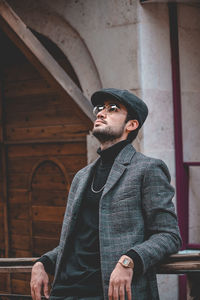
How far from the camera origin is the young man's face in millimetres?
2562

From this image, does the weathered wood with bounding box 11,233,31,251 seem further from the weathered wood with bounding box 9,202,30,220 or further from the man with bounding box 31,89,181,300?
the man with bounding box 31,89,181,300

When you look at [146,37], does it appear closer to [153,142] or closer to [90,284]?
[153,142]

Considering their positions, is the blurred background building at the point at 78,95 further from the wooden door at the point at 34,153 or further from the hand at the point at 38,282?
the hand at the point at 38,282

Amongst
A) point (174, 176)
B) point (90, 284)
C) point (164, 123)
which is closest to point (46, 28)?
point (164, 123)

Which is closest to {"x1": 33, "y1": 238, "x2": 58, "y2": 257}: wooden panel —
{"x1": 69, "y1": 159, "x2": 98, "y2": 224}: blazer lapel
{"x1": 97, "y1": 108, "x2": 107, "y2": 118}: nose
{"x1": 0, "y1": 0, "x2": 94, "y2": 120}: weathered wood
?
{"x1": 0, "y1": 0, "x2": 94, "y2": 120}: weathered wood

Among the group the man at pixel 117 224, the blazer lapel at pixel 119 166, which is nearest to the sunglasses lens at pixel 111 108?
the man at pixel 117 224

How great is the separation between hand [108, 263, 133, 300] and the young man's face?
2.35 feet

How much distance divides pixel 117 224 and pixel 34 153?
368 cm

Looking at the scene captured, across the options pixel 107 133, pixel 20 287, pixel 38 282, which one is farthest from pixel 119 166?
pixel 20 287

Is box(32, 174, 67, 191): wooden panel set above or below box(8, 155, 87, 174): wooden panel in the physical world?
below

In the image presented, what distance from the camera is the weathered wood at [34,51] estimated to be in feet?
13.0

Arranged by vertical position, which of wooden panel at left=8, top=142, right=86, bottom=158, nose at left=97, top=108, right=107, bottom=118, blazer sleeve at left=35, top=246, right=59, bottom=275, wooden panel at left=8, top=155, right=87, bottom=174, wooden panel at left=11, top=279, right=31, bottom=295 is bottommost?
wooden panel at left=11, top=279, right=31, bottom=295

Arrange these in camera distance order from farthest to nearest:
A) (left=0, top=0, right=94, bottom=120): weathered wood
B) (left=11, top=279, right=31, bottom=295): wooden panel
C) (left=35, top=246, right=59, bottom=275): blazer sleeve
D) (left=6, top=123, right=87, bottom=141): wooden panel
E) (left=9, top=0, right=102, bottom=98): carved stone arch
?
(left=11, top=279, right=31, bottom=295): wooden panel, (left=6, top=123, right=87, bottom=141): wooden panel, (left=9, top=0, right=102, bottom=98): carved stone arch, (left=0, top=0, right=94, bottom=120): weathered wood, (left=35, top=246, right=59, bottom=275): blazer sleeve

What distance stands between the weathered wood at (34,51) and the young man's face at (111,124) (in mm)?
1650
